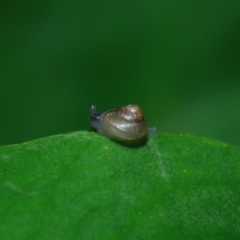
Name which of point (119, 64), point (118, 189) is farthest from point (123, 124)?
point (119, 64)

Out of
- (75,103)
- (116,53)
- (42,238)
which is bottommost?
(75,103)

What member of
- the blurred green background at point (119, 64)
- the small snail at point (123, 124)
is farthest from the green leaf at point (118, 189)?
the blurred green background at point (119, 64)

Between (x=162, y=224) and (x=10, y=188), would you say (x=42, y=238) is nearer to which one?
(x=10, y=188)

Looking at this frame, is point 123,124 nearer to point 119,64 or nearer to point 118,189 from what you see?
point 118,189

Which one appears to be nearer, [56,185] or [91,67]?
[56,185]

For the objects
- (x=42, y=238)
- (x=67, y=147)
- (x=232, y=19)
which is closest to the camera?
A: (x=42, y=238)

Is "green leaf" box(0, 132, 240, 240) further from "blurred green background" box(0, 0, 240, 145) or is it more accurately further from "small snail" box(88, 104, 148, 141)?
"blurred green background" box(0, 0, 240, 145)

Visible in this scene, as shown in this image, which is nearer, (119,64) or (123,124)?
(123,124)

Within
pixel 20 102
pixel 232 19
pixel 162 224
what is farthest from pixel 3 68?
pixel 162 224
